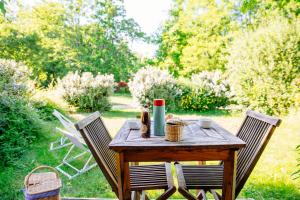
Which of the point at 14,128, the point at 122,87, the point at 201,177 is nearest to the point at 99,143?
the point at 201,177

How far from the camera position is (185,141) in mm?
2025

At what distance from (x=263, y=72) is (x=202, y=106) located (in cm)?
253

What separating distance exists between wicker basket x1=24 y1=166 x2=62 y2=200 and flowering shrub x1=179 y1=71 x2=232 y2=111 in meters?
7.56

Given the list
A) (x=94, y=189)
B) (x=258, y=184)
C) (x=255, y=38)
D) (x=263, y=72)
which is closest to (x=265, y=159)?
(x=258, y=184)

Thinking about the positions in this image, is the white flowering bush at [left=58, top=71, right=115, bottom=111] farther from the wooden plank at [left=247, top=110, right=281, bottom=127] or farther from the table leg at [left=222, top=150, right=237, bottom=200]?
the table leg at [left=222, top=150, right=237, bottom=200]

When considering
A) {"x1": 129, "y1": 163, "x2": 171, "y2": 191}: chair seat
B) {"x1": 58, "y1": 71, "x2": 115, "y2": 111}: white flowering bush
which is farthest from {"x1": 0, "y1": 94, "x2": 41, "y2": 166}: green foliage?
{"x1": 58, "y1": 71, "x2": 115, "y2": 111}: white flowering bush

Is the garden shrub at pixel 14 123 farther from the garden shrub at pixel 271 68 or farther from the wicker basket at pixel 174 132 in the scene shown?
the garden shrub at pixel 271 68

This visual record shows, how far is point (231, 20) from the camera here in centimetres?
1559

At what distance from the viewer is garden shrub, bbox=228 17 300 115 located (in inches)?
308

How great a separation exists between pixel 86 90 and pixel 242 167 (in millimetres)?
7176

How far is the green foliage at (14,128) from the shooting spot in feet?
13.5

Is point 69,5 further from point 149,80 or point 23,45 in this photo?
point 149,80

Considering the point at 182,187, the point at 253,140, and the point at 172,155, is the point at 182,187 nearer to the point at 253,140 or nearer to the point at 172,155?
the point at 172,155

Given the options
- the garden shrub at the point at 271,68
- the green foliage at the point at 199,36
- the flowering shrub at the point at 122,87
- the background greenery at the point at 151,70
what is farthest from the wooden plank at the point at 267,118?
the flowering shrub at the point at 122,87
